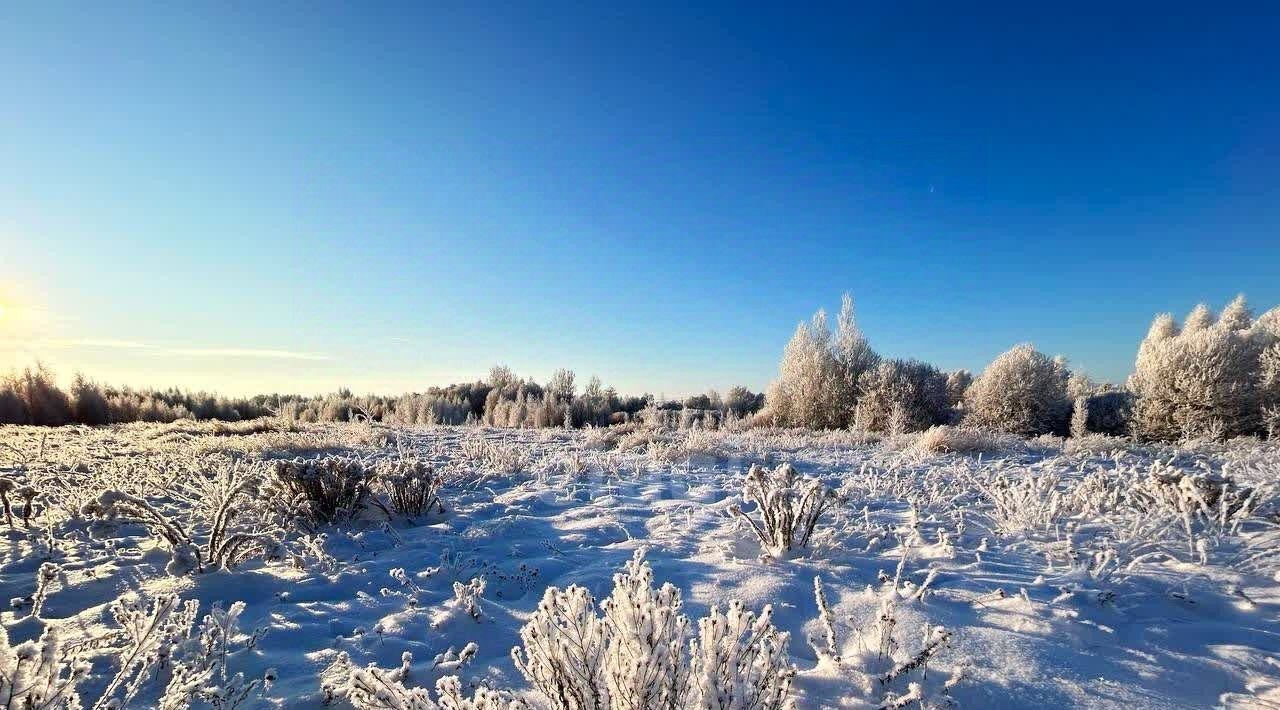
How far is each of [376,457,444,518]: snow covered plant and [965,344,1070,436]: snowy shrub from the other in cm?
1308

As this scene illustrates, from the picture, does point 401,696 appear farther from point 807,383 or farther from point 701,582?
point 807,383

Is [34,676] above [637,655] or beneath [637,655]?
beneath

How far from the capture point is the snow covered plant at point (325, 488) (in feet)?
15.9

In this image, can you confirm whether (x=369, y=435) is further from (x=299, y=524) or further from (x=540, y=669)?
(x=540, y=669)

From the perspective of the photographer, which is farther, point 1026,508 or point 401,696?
point 1026,508

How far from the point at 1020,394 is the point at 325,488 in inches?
573

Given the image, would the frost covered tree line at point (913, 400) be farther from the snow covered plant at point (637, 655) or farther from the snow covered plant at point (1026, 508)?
the snow covered plant at point (637, 655)

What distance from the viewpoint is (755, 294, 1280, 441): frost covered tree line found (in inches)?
467

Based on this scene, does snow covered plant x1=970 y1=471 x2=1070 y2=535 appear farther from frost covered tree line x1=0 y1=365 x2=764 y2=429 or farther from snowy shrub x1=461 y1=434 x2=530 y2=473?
frost covered tree line x1=0 y1=365 x2=764 y2=429

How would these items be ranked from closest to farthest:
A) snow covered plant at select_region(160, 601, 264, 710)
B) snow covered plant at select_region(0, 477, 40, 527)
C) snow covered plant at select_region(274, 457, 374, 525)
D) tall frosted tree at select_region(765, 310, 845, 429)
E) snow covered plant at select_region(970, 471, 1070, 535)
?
snow covered plant at select_region(160, 601, 264, 710) → snow covered plant at select_region(970, 471, 1070, 535) → snow covered plant at select_region(0, 477, 40, 527) → snow covered plant at select_region(274, 457, 374, 525) → tall frosted tree at select_region(765, 310, 845, 429)

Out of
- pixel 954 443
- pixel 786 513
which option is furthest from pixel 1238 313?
pixel 786 513

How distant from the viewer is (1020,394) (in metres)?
13.7

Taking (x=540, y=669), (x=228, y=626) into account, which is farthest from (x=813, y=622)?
(x=228, y=626)

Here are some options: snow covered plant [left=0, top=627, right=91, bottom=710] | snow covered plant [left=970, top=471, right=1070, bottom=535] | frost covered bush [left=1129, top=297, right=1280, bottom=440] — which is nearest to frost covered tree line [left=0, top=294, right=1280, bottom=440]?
frost covered bush [left=1129, top=297, right=1280, bottom=440]
